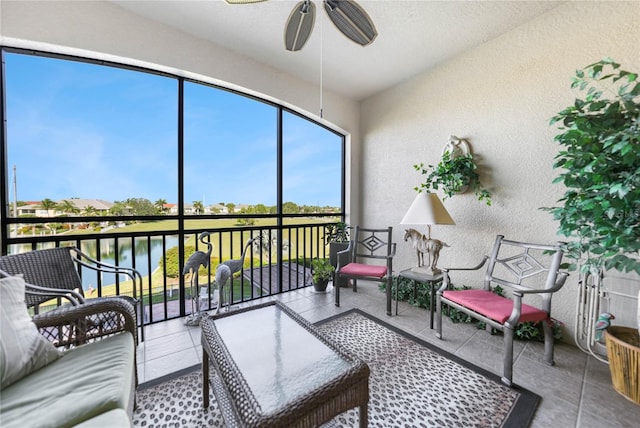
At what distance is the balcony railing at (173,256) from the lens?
208cm

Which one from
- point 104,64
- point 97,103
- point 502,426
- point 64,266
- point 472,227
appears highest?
point 104,64

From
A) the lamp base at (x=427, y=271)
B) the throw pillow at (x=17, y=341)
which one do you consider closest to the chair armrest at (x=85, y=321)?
the throw pillow at (x=17, y=341)

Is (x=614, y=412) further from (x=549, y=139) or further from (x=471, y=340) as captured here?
(x=549, y=139)

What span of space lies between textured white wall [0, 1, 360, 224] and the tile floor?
8.14 feet

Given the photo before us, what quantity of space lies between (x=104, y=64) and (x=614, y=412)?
14.6 feet

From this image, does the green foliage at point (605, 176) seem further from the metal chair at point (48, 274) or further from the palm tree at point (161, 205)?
the palm tree at point (161, 205)

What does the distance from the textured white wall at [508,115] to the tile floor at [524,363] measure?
51 cm

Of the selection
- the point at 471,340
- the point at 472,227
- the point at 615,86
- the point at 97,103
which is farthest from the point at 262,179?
the point at 615,86

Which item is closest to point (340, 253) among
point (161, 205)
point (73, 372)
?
point (161, 205)

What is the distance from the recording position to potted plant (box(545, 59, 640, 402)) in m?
1.22

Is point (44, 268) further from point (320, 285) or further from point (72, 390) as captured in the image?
point (320, 285)

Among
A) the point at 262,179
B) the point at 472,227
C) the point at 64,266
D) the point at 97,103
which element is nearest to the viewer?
the point at 64,266

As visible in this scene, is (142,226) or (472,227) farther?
(472,227)

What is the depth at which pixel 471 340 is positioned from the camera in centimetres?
204
